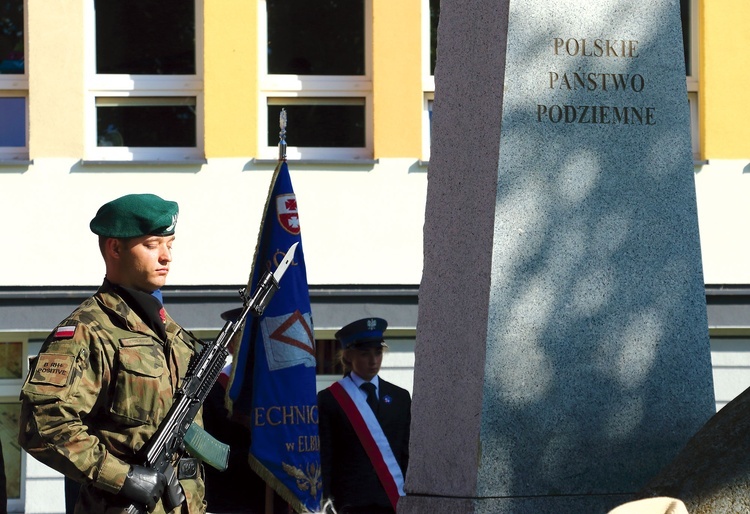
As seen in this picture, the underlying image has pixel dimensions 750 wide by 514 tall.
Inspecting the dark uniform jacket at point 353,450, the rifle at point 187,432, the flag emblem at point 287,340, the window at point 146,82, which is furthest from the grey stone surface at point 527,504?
the window at point 146,82

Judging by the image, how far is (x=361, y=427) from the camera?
7.44m

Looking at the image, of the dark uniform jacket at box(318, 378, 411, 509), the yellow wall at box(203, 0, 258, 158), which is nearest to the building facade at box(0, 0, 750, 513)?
the yellow wall at box(203, 0, 258, 158)

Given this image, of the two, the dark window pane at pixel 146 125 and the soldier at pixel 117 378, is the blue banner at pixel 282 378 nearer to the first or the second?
the soldier at pixel 117 378

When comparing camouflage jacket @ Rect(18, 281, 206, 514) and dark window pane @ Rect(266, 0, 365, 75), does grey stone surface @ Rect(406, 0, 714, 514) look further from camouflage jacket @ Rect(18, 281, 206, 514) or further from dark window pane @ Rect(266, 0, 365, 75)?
dark window pane @ Rect(266, 0, 365, 75)

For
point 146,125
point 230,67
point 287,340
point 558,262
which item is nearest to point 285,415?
point 287,340

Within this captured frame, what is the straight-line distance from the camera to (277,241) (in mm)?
8211

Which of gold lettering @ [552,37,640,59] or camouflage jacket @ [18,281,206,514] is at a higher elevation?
gold lettering @ [552,37,640,59]

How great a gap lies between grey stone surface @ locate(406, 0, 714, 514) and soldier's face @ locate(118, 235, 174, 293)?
0.85 metres

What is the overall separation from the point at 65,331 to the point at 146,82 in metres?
6.68

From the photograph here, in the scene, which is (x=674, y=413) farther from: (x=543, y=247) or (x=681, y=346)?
(x=543, y=247)

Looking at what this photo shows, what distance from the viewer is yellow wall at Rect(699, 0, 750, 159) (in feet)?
37.7

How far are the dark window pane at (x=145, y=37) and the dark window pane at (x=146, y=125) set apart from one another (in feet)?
0.87

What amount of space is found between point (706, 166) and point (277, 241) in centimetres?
444

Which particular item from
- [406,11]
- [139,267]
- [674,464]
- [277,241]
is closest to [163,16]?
[406,11]
